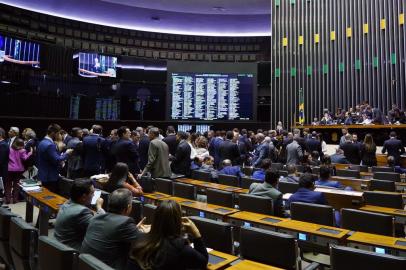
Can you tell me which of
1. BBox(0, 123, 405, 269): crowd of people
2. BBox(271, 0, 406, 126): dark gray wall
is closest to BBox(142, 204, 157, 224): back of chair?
BBox(0, 123, 405, 269): crowd of people

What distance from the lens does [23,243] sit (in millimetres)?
2439

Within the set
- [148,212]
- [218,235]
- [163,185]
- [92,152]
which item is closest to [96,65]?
[92,152]

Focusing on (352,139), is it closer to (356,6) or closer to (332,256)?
(332,256)

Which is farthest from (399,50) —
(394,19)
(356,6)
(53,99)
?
(53,99)

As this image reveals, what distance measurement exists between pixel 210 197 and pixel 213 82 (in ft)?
31.9

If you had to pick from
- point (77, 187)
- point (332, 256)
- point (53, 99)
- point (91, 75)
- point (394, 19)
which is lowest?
point (332, 256)

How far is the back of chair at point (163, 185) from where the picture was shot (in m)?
4.69

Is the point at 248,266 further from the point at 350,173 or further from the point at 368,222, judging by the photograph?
the point at 350,173

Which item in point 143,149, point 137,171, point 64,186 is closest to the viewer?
point 64,186

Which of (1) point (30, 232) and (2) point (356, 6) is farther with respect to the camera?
(2) point (356, 6)

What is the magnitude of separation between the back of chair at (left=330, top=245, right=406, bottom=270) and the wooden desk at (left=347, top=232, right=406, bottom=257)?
49cm

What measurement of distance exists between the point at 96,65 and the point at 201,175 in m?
7.95

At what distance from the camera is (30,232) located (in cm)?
242

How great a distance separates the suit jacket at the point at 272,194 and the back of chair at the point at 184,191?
0.75 m
